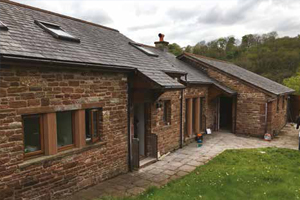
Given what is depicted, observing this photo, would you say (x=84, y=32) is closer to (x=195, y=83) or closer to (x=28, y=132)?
(x=28, y=132)

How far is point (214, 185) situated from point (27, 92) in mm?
5429

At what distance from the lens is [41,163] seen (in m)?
5.24

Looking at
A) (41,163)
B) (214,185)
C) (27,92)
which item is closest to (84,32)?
(27,92)

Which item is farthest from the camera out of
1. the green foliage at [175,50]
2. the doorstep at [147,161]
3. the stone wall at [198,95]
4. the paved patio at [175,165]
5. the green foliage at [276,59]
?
the green foliage at [175,50]

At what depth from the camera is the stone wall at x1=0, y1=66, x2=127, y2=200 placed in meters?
4.64

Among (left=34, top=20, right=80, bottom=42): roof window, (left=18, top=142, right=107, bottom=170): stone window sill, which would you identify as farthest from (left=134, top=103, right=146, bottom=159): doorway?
(left=34, top=20, right=80, bottom=42): roof window

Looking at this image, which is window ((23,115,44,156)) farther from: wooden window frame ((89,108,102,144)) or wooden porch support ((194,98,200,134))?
wooden porch support ((194,98,200,134))

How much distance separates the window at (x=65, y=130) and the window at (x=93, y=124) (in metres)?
0.58

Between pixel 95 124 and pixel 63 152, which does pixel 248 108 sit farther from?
pixel 63 152

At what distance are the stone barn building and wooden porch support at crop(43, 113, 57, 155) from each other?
2 centimetres

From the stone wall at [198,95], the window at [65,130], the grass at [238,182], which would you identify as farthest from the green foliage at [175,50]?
the window at [65,130]

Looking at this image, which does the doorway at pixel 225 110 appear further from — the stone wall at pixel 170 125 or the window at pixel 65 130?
the window at pixel 65 130

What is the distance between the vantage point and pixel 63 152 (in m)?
5.78

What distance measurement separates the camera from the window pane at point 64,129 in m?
5.89
